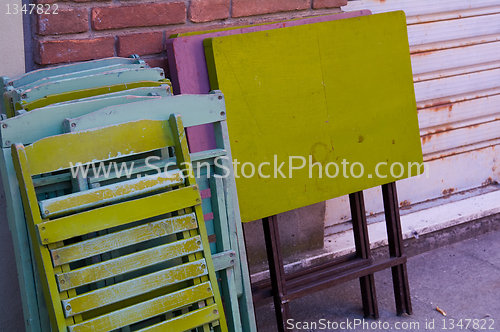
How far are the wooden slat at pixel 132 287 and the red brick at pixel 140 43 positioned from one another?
93 cm

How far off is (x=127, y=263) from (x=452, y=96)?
2537mm

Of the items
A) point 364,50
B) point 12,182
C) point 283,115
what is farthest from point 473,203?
point 12,182

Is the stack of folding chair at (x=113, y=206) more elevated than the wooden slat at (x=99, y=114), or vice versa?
the wooden slat at (x=99, y=114)

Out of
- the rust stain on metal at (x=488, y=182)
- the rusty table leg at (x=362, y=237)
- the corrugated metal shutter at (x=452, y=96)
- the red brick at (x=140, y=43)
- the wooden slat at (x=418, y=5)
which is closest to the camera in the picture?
the red brick at (x=140, y=43)

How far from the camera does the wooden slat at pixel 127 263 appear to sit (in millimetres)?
1286

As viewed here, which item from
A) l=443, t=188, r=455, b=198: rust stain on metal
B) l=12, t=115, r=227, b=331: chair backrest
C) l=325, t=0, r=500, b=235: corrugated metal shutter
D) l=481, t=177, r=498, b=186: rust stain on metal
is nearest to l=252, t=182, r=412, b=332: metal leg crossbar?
l=12, t=115, r=227, b=331: chair backrest

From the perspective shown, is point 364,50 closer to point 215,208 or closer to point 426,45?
point 215,208

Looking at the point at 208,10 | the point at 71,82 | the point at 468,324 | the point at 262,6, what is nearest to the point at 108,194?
the point at 71,82

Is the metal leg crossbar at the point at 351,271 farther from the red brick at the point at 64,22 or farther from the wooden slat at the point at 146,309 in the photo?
the red brick at the point at 64,22

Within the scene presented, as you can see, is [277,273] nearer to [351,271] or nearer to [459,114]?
[351,271]

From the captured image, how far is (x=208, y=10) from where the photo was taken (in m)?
2.03

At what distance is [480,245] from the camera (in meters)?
2.98

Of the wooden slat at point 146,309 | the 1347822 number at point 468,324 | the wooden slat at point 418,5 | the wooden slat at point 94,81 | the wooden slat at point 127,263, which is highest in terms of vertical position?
the wooden slat at point 418,5

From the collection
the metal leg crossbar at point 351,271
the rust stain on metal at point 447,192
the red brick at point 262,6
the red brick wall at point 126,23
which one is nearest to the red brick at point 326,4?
the red brick at point 262,6
